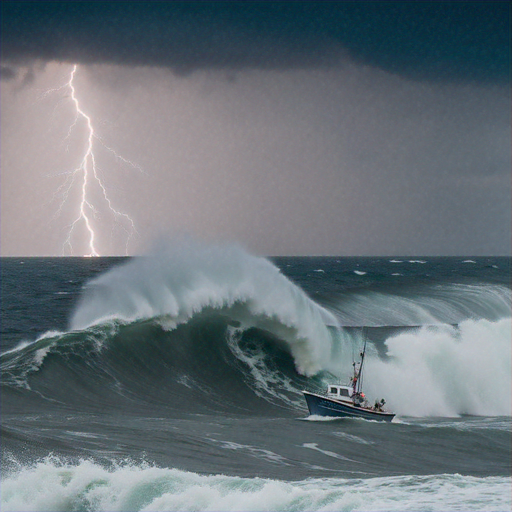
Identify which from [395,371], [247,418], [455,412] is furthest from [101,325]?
[455,412]

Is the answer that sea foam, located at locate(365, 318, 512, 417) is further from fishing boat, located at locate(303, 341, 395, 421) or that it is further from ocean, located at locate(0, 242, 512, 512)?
fishing boat, located at locate(303, 341, 395, 421)

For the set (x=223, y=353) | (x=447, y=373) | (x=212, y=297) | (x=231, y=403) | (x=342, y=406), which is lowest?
(x=231, y=403)

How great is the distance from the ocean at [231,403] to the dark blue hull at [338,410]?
1.65 feet

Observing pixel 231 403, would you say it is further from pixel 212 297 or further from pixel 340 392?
pixel 212 297

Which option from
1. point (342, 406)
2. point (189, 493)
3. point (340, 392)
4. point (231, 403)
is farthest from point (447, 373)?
point (189, 493)

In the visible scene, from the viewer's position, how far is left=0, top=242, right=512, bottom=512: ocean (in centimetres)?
1652

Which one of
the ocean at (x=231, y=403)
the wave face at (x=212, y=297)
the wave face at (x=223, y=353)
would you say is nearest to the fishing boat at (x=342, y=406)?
the ocean at (x=231, y=403)

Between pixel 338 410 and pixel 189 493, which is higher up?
pixel 338 410

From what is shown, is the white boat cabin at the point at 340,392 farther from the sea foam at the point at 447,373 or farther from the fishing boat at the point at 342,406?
the sea foam at the point at 447,373

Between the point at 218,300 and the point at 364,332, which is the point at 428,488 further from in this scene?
the point at 364,332

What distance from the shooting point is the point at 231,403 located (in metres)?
28.7

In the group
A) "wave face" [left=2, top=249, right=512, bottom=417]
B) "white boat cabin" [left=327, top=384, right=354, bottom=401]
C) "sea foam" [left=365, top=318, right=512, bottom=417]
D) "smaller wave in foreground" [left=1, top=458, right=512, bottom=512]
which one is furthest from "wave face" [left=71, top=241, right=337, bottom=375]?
"smaller wave in foreground" [left=1, top=458, right=512, bottom=512]

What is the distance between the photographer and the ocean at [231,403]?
16516 mm

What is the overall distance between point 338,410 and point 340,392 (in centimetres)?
82
